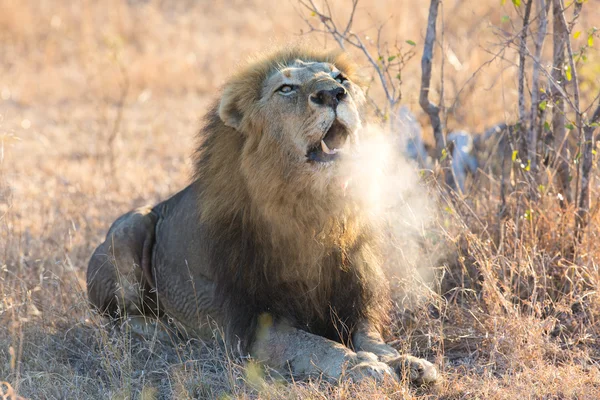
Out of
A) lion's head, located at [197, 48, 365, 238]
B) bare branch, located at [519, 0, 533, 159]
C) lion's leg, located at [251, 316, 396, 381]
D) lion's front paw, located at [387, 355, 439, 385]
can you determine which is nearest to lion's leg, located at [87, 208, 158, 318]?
lion's head, located at [197, 48, 365, 238]

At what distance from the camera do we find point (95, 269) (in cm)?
533

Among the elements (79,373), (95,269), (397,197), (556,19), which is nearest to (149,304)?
(95,269)

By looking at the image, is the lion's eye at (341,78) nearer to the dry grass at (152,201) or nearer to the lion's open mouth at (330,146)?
the lion's open mouth at (330,146)

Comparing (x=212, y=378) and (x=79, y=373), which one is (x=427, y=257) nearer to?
(x=212, y=378)

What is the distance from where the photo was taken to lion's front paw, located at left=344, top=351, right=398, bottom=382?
12.6 feet

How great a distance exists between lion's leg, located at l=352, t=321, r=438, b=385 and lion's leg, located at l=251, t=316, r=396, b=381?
65mm

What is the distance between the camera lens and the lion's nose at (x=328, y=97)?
3998 mm

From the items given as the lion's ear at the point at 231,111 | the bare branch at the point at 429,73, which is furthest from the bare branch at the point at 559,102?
the lion's ear at the point at 231,111

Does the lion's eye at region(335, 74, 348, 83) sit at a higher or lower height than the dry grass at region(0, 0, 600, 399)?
higher

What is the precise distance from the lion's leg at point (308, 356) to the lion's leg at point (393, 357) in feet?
0.21

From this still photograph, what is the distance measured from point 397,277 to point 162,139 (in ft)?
18.7

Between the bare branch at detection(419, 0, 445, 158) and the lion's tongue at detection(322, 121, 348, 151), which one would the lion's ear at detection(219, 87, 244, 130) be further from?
the bare branch at detection(419, 0, 445, 158)

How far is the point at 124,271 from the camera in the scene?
17.3ft

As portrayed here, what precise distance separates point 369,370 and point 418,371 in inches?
8.3
